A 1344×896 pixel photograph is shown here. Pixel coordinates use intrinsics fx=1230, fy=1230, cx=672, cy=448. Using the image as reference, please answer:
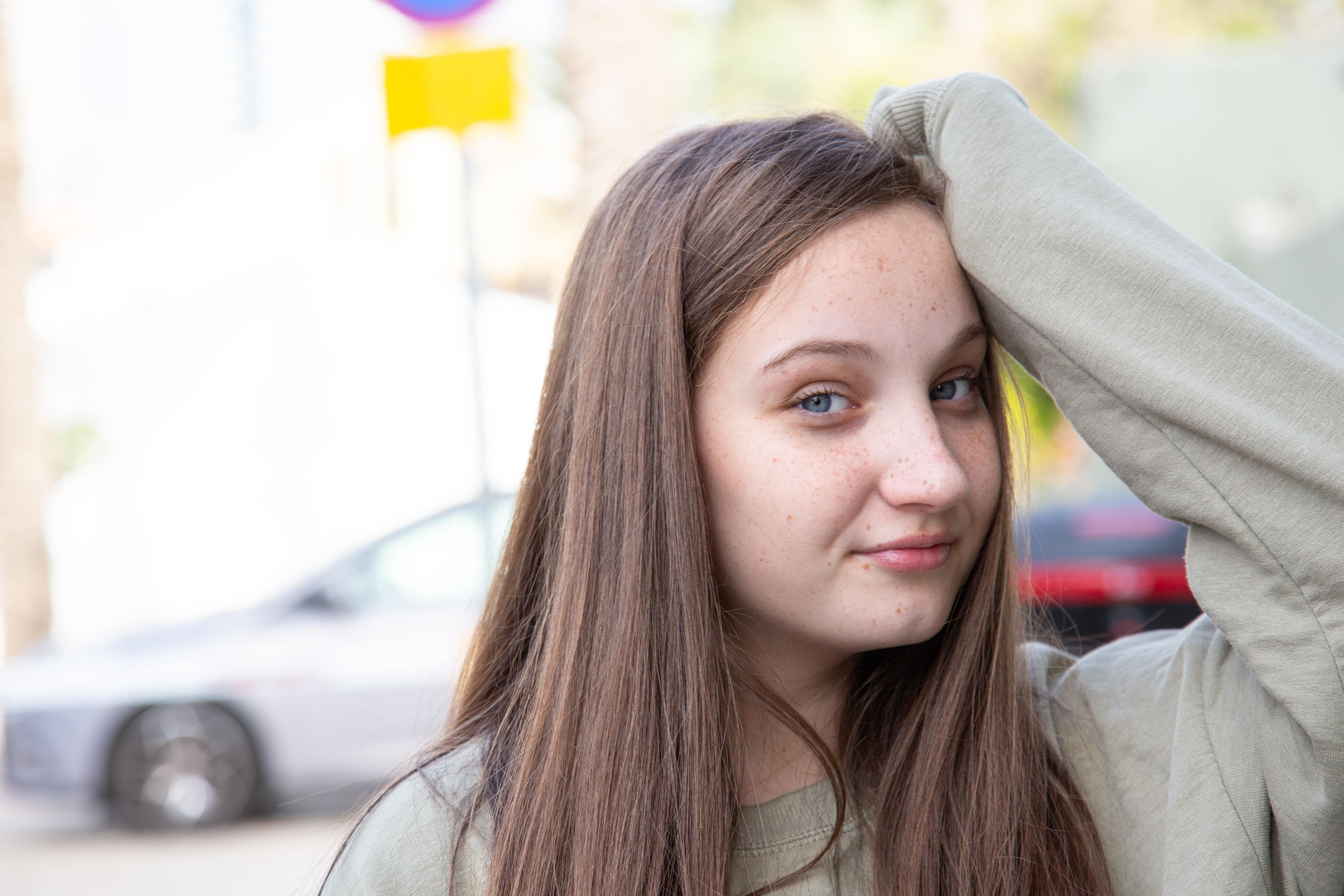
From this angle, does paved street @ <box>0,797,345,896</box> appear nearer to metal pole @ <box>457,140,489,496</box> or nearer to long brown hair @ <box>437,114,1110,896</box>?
metal pole @ <box>457,140,489,496</box>

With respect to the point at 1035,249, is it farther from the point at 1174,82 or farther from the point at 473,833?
the point at 1174,82

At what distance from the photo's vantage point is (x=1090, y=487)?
9.71 meters

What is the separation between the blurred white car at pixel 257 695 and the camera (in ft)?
20.1

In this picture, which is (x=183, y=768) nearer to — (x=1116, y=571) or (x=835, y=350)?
(x=1116, y=571)

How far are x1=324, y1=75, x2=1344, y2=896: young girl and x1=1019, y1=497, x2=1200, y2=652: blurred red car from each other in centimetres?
376

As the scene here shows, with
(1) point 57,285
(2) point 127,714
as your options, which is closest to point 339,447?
(1) point 57,285

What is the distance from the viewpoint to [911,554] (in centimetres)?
145

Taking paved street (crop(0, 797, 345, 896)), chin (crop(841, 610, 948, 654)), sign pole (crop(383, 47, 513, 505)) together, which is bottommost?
paved street (crop(0, 797, 345, 896))

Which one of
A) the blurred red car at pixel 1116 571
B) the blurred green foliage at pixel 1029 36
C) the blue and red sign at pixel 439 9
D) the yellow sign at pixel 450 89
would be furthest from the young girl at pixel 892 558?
the blurred green foliage at pixel 1029 36

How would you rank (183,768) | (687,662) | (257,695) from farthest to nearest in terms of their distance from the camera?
(183,768), (257,695), (687,662)

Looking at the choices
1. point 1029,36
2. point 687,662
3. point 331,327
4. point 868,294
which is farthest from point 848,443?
point 1029,36

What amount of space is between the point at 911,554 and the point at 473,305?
2.78 metres

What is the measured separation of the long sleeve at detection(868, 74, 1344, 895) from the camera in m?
1.31

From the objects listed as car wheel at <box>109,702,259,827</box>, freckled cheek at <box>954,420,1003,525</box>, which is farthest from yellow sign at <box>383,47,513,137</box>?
car wheel at <box>109,702,259,827</box>
